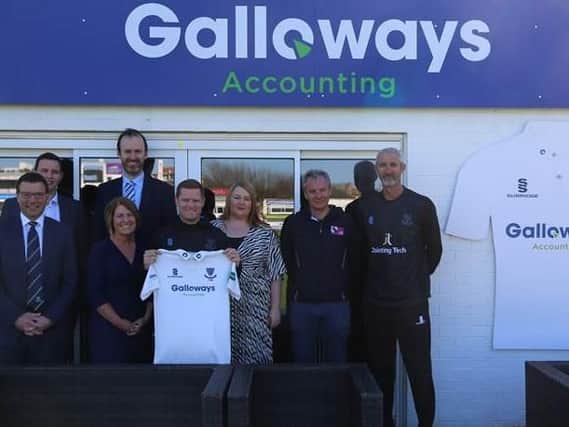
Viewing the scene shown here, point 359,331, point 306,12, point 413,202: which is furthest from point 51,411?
point 306,12

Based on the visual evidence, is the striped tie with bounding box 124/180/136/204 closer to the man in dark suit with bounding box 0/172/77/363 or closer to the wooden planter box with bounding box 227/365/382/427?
the man in dark suit with bounding box 0/172/77/363

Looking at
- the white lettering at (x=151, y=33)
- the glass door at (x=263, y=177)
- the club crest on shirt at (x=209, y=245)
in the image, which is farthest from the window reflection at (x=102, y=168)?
the club crest on shirt at (x=209, y=245)

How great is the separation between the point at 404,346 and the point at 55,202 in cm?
265

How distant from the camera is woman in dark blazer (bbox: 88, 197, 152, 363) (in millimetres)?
3893

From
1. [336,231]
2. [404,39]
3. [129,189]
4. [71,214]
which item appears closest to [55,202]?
[71,214]

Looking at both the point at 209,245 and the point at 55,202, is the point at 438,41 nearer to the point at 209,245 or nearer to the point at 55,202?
the point at 209,245

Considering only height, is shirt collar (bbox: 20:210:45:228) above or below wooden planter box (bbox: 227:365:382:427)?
above

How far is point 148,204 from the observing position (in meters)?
4.48

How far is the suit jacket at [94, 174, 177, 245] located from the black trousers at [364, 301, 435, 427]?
1.60m

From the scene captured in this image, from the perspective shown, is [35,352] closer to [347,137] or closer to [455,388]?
[347,137]

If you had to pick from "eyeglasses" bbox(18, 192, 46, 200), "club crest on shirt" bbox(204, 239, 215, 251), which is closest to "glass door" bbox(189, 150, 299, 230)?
"club crest on shirt" bbox(204, 239, 215, 251)

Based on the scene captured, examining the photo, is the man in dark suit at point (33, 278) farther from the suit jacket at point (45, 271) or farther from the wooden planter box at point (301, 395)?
the wooden planter box at point (301, 395)

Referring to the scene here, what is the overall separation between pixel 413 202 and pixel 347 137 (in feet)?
3.14

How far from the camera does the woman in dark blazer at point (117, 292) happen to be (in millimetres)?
3893
